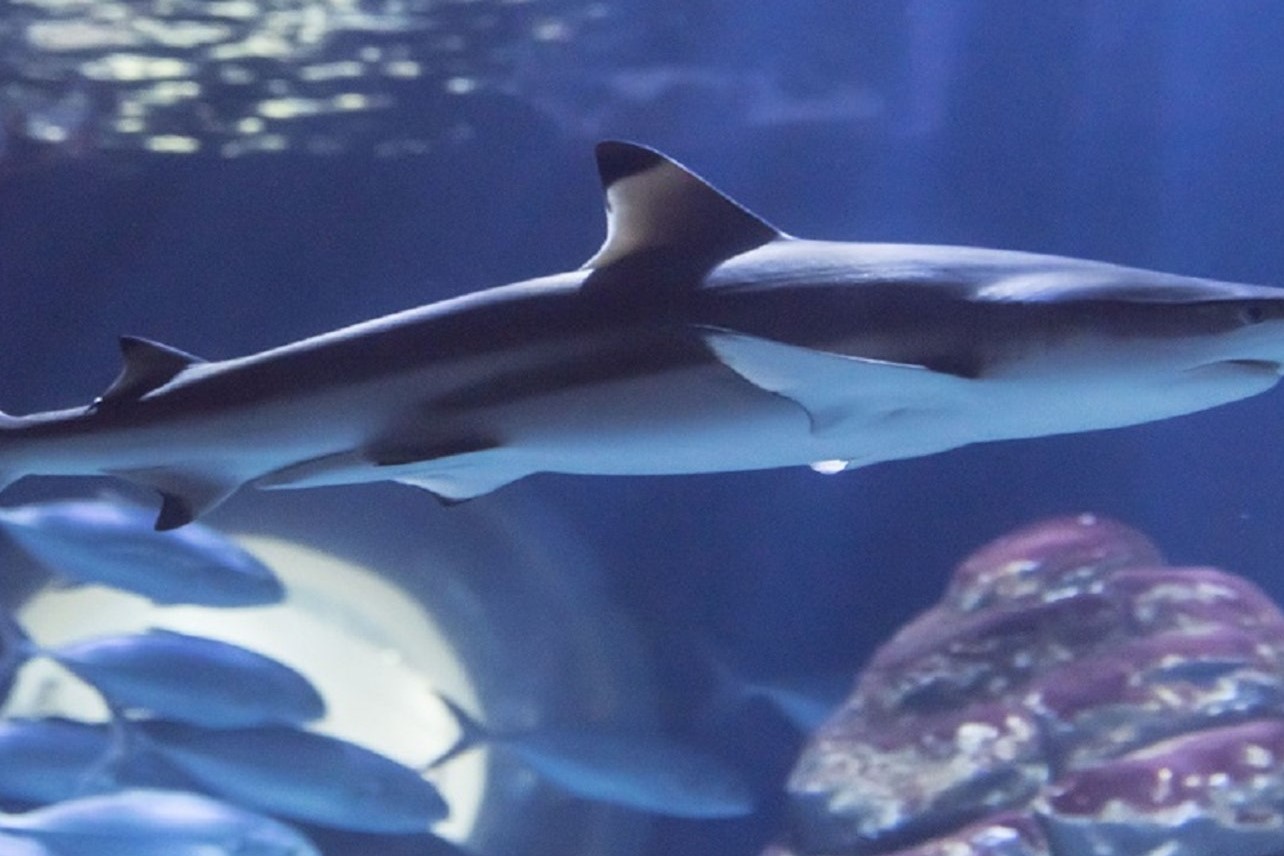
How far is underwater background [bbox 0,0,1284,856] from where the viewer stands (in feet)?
22.1

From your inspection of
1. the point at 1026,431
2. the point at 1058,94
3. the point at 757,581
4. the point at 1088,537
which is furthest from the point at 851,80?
the point at 1026,431

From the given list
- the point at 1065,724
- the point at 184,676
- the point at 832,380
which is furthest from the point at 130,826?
the point at 832,380

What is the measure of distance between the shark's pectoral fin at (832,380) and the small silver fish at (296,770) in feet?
12.7

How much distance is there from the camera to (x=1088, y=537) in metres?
5.22

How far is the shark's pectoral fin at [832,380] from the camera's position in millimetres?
1409

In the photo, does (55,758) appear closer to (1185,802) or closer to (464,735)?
(464,735)

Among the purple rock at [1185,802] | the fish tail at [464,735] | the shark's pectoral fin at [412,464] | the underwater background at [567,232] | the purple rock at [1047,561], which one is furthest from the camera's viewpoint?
the underwater background at [567,232]

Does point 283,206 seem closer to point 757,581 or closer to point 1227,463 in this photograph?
point 757,581

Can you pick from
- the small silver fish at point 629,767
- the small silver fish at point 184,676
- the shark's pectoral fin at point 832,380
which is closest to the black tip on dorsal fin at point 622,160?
the shark's pectoral fin at point 832,380

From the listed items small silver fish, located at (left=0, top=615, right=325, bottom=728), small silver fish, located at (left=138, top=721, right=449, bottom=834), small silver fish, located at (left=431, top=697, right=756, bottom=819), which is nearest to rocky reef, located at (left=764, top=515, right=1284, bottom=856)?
small silver fish, located at (left=431, top=697, right=756, bottom=819)

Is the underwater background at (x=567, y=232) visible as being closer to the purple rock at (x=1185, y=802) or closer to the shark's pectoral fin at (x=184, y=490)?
the purple rock at (x=1185, y=802)

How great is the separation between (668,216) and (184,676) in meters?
3.77

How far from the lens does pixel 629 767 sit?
5656mm

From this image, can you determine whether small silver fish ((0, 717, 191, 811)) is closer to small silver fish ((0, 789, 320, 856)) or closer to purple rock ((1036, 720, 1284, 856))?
small silver fish ((0, 789, 320, 856))
